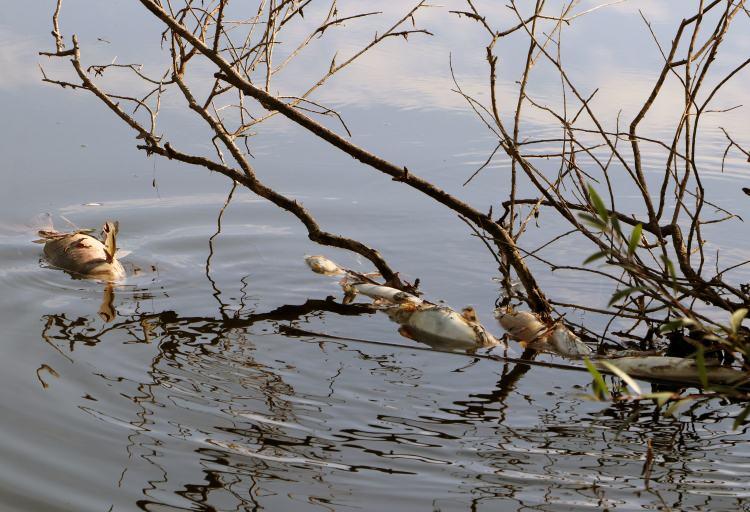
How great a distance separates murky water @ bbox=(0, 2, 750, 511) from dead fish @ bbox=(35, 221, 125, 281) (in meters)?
0.08

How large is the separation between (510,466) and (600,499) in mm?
274

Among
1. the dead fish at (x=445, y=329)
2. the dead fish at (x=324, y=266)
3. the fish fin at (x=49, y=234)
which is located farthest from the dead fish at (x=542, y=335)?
the fish fin at (x=49, y=234)

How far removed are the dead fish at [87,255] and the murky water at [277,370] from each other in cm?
8

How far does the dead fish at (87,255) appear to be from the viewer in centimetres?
415

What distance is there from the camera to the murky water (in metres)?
2.61

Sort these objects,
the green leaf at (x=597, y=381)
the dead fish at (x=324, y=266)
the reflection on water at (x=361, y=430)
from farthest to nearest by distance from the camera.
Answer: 1. the dead fish at (x=324, y=266)
2. the reflection on water at (x=361, y=430)
3. the green leaf at (x=597, y=381)

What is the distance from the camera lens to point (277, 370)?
3340 millimetres

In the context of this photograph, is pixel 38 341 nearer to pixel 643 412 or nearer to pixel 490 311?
pixel 490 311

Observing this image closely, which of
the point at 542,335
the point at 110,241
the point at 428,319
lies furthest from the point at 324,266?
the point at 542,335

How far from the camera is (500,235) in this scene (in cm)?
400

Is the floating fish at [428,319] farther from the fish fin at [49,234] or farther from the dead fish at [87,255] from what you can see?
the fish fin at [49,234]

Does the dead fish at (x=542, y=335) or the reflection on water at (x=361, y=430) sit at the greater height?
the dead fish at (x=542, y=335)

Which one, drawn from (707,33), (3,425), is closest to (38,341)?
(3,425)

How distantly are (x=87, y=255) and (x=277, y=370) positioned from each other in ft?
4.13
